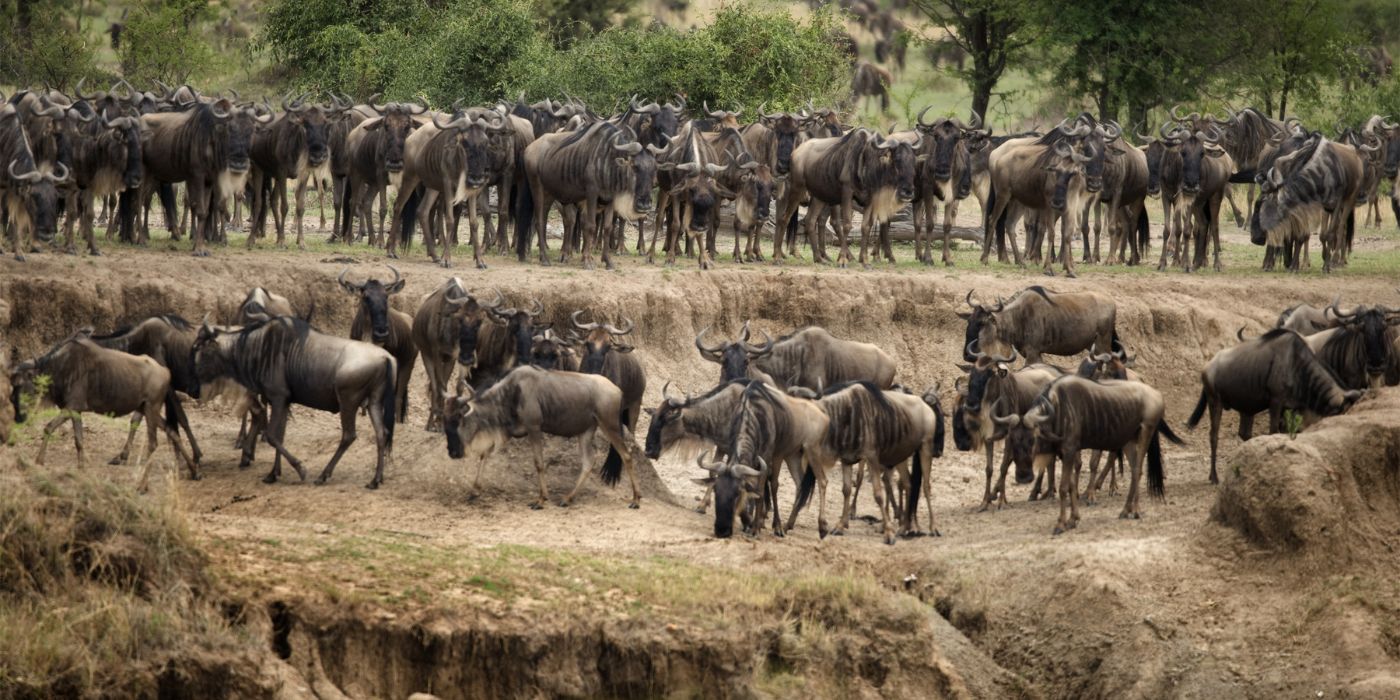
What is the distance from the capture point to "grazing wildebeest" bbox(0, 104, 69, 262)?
19.2 m

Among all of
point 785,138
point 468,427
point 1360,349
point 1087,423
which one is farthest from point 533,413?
point 785,138

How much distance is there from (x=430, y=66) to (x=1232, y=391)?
1768 centimetres

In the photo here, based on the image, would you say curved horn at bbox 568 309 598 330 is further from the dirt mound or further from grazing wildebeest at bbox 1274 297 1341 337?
grazing wildebeest at bbox 1274 297 1341 337

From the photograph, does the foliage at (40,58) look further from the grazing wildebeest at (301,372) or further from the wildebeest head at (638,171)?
the grazing wildebeest at (301,372)

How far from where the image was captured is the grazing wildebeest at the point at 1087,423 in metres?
15.6

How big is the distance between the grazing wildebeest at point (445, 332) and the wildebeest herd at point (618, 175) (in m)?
3.46

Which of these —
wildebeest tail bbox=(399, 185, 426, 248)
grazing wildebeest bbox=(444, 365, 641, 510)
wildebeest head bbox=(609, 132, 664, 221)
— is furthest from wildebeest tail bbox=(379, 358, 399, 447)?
wildebeest tail bbox=(399, 185, 426, 248)

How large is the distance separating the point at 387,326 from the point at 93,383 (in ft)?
9.75

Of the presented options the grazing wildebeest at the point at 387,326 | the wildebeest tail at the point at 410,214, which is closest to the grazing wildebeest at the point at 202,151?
the wildebeest tail at the point at 410,214

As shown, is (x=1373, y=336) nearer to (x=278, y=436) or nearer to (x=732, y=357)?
(x=732, y=357)

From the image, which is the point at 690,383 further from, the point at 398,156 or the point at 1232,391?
the point at 1232,391

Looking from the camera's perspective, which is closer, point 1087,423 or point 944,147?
point 1087,423

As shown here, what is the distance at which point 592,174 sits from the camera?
21406 millimetres

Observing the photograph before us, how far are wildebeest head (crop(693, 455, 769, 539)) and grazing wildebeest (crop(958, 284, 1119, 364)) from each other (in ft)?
17.0
